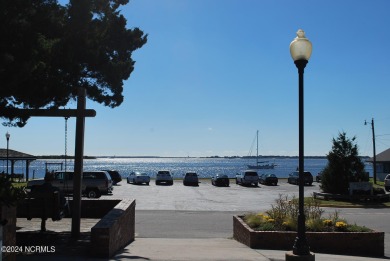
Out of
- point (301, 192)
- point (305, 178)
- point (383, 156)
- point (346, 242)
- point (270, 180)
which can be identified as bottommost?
point (346, 242)

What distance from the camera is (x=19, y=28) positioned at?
10211 mm

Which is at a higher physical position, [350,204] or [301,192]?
[301,192]

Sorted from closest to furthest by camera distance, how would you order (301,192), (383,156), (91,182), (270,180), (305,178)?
(301,192)
(91,182)
(270,180)
(305,178)
(383,156)

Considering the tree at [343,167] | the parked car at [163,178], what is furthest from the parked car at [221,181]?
the tree at [343,167]

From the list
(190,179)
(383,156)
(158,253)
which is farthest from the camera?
(383,156)

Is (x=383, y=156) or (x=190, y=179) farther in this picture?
(x=383, y=156)

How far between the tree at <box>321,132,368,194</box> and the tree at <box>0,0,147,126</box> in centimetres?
2001

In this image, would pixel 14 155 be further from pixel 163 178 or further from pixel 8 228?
pixel 8 228

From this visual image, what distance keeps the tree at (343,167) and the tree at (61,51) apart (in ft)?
65.6

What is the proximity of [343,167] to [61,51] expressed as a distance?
24455 mm

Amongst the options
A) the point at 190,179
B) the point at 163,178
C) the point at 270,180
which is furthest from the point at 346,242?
the point at 270,180

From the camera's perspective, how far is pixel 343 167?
32.4 meters

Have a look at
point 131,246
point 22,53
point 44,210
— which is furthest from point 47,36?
point 131,246

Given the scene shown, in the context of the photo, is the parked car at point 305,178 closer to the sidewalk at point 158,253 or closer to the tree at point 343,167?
the tree at point 343,167
